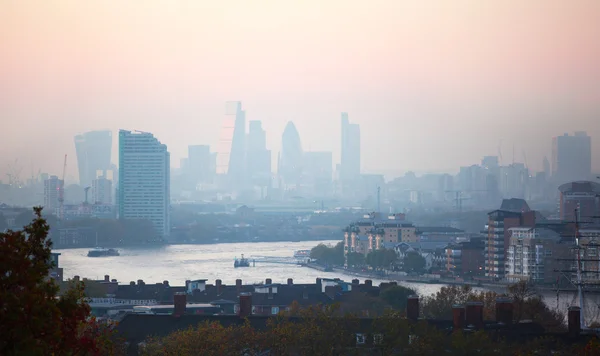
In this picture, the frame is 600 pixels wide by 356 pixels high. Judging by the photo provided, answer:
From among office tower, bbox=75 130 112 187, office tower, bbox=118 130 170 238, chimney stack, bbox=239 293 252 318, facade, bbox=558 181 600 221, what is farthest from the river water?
office tower, bbox=75 130 112 187

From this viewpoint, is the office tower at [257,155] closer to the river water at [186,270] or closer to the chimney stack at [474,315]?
the river water at [186,270]

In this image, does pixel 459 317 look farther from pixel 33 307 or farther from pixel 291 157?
pixel 291 157

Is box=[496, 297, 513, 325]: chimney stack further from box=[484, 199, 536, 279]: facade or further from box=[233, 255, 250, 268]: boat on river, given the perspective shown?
box=[233, 255, 250, 268]: boat on river

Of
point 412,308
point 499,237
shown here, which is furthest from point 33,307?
point 499,237

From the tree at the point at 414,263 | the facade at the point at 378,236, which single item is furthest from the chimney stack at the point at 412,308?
the facade at the point at 378,236

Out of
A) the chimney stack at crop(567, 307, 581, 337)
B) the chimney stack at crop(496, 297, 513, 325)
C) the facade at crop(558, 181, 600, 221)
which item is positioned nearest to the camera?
the chimney stack at crop(567, 307, 581, 337)

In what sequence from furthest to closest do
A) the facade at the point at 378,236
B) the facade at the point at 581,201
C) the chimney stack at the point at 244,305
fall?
the facade at the point at 581,201
the facade at the point at 378,236
the chimney stack at the point at 244,305

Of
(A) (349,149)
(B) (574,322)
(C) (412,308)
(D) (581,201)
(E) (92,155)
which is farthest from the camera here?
(A) (349,149)
